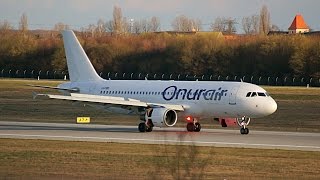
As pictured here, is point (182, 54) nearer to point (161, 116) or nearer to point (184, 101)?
point (184, 101)

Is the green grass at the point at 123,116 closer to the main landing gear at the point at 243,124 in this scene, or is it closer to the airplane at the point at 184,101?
the airplane at the point at 184,101

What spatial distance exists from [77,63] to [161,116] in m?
10.8

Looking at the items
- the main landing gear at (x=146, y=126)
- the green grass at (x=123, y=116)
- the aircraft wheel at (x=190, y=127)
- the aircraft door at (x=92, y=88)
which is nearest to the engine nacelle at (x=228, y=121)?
the aircraft wheel at (x=190, y=127)

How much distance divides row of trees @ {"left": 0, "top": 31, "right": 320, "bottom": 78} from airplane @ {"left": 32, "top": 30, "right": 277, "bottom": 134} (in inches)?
2500

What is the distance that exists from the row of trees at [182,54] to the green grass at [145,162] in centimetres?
7767

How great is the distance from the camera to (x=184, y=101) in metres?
47.7

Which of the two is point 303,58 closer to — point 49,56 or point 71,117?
point 49,56

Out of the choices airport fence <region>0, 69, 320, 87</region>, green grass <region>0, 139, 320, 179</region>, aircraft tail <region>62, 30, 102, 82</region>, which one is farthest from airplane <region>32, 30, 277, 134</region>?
airport fence <region>0, 69, 320, 87</region>

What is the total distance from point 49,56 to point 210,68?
26.6 meters

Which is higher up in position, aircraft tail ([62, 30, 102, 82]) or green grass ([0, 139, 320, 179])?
aircraft tail ([62, 30, 102, 82])

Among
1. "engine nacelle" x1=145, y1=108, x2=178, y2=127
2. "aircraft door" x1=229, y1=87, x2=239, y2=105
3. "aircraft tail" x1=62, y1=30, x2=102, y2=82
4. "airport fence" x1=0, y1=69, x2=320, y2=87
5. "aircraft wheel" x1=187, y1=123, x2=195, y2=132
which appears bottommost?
"airport fence" x1=0, y1=69, x2=320, y2=87

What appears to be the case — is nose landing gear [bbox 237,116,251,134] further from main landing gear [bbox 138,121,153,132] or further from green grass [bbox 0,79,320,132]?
green grass [bbox 0,79,320,132]

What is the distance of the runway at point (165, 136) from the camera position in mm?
38828

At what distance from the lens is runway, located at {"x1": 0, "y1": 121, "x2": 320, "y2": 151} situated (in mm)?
38828
